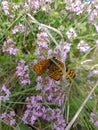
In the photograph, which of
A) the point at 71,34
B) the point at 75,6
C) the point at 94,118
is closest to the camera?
the point at 94,118

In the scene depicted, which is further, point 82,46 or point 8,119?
point 82,46

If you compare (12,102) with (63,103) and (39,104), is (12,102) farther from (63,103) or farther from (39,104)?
(63,103)

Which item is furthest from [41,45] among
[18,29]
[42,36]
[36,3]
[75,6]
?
[75,6]

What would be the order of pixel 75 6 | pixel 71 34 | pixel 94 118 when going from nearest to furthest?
pixel 94 118, pixel 71 34, pixel 75 6

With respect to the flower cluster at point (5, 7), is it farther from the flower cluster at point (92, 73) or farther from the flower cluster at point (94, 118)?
the flower cluster at point (94, 118)

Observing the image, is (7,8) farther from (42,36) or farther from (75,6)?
(75,6)

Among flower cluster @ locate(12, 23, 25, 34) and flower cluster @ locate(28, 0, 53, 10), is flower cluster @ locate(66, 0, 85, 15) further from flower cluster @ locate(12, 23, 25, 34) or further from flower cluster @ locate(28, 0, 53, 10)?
flower cluster @ locate(12, 23, 25, 34)

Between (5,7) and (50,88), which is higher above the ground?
(5,7)
